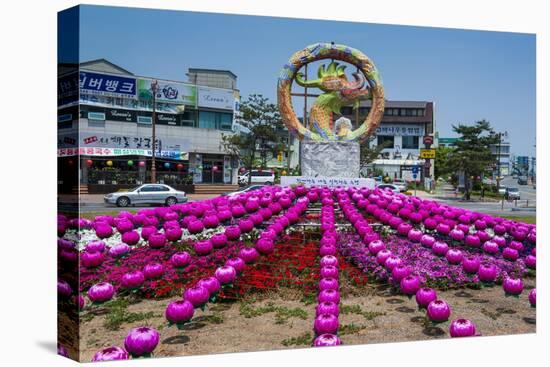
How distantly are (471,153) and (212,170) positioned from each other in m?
12.6

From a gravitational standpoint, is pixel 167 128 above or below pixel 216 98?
below

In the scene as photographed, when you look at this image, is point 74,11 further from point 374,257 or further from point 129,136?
point 129,136

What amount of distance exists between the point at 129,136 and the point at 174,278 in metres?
15.8

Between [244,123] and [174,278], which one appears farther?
[244,123]

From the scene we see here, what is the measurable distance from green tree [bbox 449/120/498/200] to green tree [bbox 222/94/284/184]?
24.8 ft

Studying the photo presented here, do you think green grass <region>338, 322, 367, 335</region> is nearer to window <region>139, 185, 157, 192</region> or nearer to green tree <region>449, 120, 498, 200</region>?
window <region>139, 185, 157, 192</region>

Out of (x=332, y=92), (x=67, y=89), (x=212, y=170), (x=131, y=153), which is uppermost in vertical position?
(x=332, y=92)

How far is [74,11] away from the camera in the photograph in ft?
13.8

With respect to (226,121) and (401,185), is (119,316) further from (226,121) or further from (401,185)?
(226,121)

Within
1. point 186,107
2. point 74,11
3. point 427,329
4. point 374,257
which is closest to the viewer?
point 74,11

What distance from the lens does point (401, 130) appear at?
31.3 metres

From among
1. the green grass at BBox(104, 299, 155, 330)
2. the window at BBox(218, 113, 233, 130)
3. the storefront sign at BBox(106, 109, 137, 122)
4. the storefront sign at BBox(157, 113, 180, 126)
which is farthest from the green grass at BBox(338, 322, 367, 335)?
the window at BBox(218, 113, 233, 130)

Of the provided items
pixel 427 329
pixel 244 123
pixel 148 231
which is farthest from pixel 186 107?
pixel 427 329

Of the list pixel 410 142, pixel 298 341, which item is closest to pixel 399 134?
pixel 410 142
